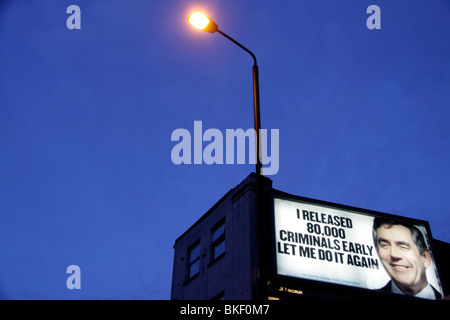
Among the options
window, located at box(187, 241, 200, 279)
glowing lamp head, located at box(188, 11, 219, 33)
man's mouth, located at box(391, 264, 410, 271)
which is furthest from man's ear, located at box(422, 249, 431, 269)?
glowing lamp head, located at box(188, 11, 219, 33)

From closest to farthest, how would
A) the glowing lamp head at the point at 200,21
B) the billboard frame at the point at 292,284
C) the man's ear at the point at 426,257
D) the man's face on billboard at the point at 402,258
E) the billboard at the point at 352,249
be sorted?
the glowing lamp head at the point at 200,21 < the billboard frame at the point at 292,284 < the billboard at the point at 352,249 < the man's face on billboard at the point at 402,258 < the man's ear at the point at 426,257

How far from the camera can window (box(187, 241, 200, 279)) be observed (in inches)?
833

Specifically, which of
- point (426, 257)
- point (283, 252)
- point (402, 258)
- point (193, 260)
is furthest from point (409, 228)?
point (193, 260)

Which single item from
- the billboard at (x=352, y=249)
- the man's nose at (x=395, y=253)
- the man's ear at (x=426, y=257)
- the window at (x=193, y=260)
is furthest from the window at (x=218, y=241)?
the man's ear at (x=426, y=257)

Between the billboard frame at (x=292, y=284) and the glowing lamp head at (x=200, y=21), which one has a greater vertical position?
the glowing lamp head at (x=200, y=21)

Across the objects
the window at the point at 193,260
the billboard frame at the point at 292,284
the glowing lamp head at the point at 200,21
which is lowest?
the billboard frame at the point at 292,284

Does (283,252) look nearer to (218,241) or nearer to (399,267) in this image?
(218,241)

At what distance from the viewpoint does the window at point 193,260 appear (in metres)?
21.2

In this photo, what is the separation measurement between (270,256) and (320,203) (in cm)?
356

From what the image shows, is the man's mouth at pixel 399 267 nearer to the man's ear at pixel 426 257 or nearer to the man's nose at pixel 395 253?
A: the man's nose at pixel 395 253

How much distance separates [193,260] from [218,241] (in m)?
2.56
